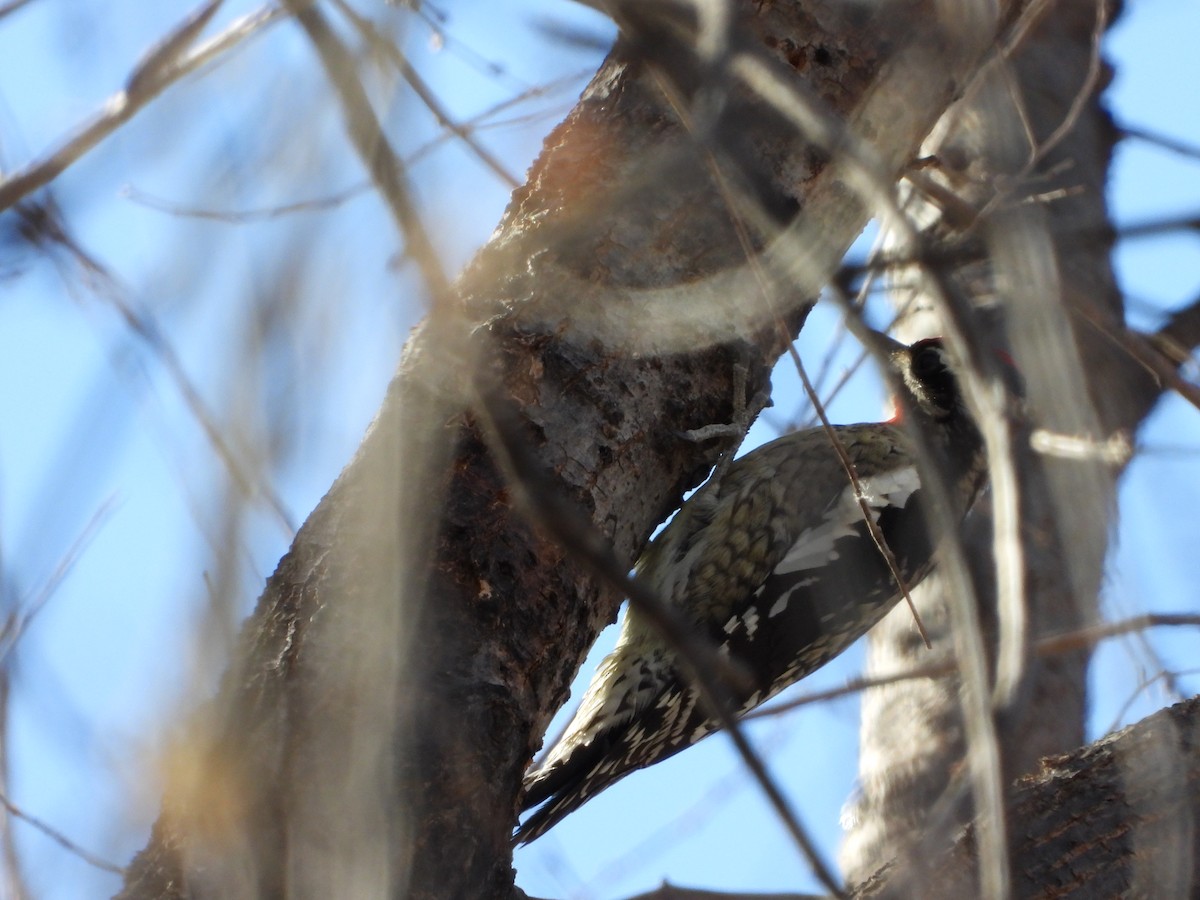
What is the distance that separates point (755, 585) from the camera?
11.0 ft

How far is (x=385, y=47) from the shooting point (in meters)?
1.30

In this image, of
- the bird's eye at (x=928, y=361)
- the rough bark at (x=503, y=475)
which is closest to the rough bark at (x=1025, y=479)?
the bird's eye at (x=928, y=361)

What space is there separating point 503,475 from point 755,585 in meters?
1.56

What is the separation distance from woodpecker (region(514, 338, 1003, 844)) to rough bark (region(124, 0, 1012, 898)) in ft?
2.90

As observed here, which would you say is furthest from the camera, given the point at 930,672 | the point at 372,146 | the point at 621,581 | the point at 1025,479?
the point at 1025,479

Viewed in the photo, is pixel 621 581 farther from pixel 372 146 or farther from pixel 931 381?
pixel 931 381

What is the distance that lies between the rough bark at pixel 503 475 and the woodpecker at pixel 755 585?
0.88 m

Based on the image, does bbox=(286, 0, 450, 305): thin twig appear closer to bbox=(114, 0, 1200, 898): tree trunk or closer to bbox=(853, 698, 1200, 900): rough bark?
bbox=(114, 0, 1200, 898): tree trunk

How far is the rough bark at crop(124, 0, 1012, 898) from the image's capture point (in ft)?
4.64

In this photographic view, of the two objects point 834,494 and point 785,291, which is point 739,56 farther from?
point 834,494

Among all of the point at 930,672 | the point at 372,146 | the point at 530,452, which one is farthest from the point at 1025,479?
the point at 372,146

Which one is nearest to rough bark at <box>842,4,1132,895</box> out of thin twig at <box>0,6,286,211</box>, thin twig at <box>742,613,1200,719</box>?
thin twig at <box>742,613,1200,719</box>

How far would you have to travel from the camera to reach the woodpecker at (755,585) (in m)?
3.14

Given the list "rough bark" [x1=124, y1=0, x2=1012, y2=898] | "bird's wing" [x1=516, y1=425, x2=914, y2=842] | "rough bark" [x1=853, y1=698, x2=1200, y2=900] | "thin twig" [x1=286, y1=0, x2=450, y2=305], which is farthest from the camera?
"bird's wing" [x1=516, y1=425, x2=914, y2=842]
